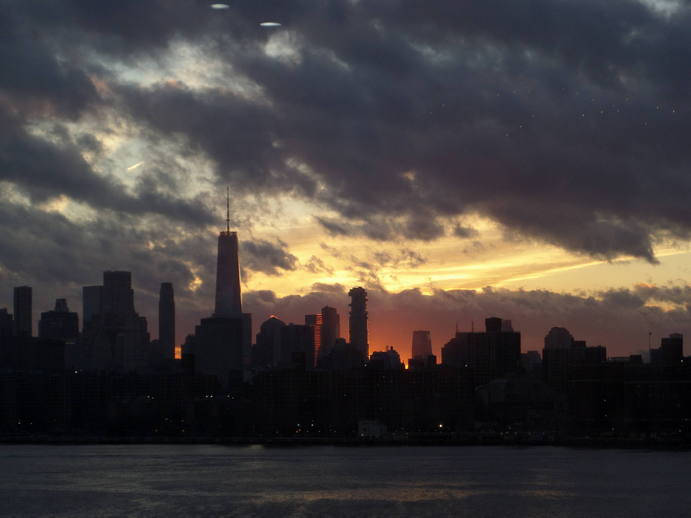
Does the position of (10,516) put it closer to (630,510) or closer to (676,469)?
(630,510)

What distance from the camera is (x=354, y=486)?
387 ft

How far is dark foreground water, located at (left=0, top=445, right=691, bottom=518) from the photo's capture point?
98312 millimetres

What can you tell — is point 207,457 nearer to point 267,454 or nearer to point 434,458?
point 267,454

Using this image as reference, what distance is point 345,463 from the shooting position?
157875mm

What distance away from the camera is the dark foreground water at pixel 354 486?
9831 cm

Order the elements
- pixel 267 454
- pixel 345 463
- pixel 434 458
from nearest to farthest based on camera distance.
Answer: pixel 345 463
pixel 434 458
pixel 267 454

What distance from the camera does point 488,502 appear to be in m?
104

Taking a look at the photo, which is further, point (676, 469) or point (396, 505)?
point (676, 469)

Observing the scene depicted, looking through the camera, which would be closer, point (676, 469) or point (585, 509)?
point (585, 509)

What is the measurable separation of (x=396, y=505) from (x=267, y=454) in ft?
292

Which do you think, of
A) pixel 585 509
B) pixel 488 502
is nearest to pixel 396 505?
pixel 488 502

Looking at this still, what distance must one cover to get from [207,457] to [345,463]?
2751 cm

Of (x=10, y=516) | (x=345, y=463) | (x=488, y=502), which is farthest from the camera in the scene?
(x=345, y=463)

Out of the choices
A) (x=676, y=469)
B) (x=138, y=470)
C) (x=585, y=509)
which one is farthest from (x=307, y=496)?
(x=676, y=469)
